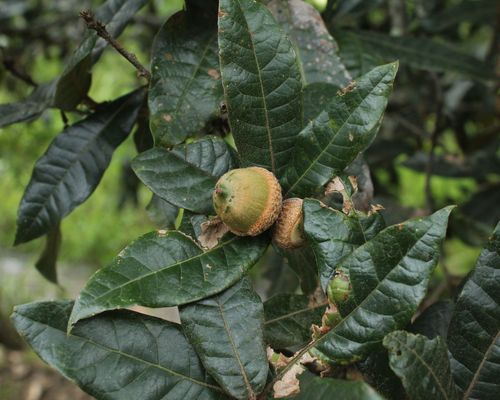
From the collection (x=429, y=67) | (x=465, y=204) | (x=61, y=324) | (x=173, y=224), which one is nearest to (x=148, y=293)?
(x=61, y=324)

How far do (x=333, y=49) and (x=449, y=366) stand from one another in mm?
535

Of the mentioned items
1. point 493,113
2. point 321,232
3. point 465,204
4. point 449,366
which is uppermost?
point 321,232

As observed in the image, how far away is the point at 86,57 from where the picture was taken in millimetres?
902

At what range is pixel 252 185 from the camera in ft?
2.31

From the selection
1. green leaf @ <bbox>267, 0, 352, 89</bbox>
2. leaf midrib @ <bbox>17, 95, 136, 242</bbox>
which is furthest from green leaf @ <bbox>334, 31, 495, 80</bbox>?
leaf midrib @ <bbox>17, 95, 136, 242</bbox>

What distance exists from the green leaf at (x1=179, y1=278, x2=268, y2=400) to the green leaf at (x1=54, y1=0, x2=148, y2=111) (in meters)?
0.43

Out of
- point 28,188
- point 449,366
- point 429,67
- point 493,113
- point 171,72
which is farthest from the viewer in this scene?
point 493,113

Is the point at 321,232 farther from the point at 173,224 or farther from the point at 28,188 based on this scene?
the point at 28,188

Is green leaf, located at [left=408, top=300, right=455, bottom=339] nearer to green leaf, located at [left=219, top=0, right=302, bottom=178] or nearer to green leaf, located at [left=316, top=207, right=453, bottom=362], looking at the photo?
green leaf, located at [left=316, top=207, right=453, bottom=362]

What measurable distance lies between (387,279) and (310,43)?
1.55ft

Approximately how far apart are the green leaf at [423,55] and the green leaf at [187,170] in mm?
631

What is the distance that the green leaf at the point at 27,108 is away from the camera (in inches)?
40.1

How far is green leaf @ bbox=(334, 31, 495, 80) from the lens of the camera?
1282mm

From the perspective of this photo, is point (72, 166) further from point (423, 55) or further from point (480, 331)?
point (423, 55)
